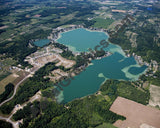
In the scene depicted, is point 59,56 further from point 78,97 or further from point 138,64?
point 138,64

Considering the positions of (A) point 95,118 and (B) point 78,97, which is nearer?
(A) point 95,118

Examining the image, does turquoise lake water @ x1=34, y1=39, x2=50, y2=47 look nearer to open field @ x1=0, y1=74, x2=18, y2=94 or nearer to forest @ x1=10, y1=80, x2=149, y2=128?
open field @ x1=0, y1=74, x2=18, y2=94

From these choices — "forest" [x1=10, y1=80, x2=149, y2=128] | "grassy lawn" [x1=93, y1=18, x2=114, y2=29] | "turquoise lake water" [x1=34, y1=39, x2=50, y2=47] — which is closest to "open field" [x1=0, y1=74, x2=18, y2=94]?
"forest" [x1=10, y1=80, x2=149, y2=128]

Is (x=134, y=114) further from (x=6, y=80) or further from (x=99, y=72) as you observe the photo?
(x=6, y=80)

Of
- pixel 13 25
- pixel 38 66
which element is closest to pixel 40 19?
pixel 13 25

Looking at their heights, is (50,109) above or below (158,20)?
below

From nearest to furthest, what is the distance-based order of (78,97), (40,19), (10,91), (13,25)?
(78,97) < (10,91) < (13,25) < (40,19)
